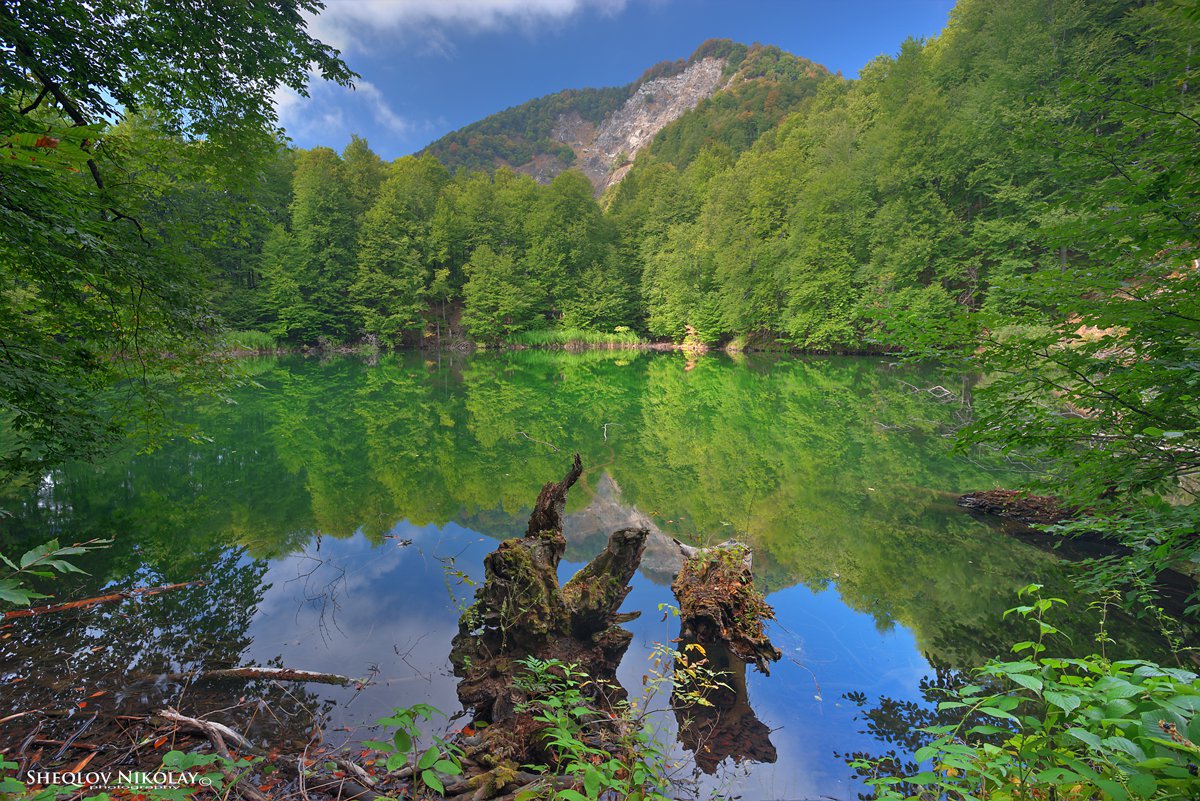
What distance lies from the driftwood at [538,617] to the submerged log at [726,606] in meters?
0.55

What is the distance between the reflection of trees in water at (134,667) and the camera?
3.24 metres

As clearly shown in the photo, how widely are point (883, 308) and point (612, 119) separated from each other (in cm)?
15389

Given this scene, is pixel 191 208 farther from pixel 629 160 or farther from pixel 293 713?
pixel 629 160

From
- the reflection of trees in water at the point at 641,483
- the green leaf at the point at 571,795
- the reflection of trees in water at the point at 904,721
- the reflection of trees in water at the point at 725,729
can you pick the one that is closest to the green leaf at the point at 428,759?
the green leaf at the point at 571,795

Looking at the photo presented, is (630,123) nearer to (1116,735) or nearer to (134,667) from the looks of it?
(134,667)

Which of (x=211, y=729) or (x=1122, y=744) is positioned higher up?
(x=1122, y=744)

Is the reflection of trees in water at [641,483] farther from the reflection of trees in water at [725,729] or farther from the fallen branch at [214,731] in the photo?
the fallen branch at [214,731]

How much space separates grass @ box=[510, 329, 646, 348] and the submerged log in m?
37.8

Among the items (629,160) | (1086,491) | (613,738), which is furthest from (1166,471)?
(629,160)

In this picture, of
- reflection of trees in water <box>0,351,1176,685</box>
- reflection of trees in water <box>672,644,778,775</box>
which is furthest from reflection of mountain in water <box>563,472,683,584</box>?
reflection of trees in water <box>672,644,778,775</box>

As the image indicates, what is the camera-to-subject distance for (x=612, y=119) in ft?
454

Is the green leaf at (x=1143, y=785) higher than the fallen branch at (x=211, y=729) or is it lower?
higher

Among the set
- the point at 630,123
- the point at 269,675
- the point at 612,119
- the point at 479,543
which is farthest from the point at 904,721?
the point at 612,119

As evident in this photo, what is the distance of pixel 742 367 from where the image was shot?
2705 centimetres
